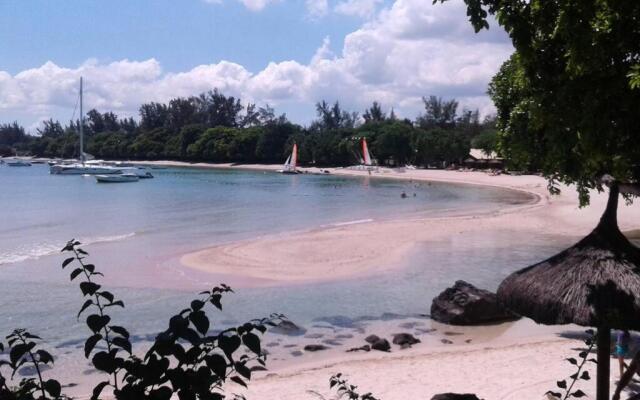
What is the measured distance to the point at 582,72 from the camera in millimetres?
4703

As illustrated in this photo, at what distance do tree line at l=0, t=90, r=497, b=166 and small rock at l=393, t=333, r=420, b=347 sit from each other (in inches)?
1596


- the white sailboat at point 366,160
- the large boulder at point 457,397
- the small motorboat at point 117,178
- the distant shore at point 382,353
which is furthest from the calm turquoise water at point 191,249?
the white sailboat at point 366,160

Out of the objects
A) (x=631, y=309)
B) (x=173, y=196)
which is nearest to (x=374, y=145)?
(x=173, y=196)

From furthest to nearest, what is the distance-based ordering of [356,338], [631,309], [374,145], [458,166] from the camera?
[374,145], [458,166], [356,338], [631,309]

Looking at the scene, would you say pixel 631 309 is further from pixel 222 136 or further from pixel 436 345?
pixel 222 136

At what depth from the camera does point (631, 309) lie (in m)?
6.06

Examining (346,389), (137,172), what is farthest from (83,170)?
(346,389)

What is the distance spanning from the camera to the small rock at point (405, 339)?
11312 millimetres

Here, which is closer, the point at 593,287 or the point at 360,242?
the point at 593,287

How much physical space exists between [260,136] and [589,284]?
334ft

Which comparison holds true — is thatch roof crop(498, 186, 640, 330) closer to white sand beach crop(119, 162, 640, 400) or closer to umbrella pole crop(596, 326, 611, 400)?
umbrella pole crop(596, 326, 611, 400)

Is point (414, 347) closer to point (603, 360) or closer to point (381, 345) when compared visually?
point (381, 345)

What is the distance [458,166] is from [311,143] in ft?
81.3

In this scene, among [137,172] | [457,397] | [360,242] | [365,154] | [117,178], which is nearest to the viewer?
[457,397]
